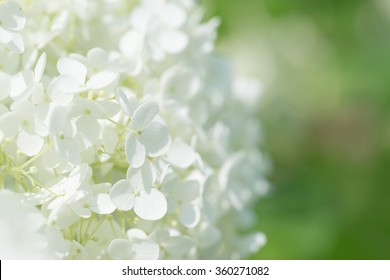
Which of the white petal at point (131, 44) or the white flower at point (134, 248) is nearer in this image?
the white flower at point (134, 248)

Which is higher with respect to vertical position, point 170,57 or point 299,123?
point 299,123

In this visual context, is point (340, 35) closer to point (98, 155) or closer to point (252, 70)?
point (252, 70)

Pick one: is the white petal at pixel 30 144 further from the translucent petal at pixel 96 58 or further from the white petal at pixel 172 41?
the white petal at pixel 172 41

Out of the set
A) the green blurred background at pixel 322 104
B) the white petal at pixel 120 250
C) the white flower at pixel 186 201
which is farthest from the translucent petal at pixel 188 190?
the green blurred background at pixel 322 104

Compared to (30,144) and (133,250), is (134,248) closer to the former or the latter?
(133,250)

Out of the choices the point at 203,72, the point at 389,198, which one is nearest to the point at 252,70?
the point at 389,198
